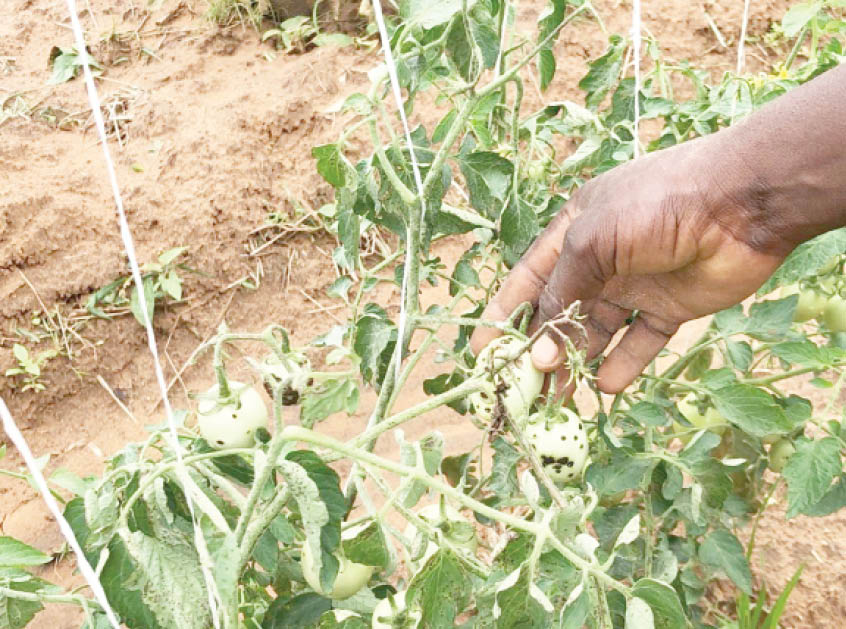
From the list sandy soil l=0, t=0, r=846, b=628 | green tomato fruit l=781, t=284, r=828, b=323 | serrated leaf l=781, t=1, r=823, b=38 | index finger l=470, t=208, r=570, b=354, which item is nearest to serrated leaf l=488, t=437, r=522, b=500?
index finger l=470, t=208, r=570, b=354

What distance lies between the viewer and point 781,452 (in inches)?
61.5

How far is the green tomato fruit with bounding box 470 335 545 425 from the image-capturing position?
0.93 m

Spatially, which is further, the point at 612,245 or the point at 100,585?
the point at 612,245

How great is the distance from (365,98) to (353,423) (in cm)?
144

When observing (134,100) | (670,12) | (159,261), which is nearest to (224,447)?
(159,261)

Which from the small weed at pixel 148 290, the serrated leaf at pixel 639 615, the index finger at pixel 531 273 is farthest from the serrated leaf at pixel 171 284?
the serrated leaf at pixel 639 615

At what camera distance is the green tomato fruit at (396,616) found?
1044mm

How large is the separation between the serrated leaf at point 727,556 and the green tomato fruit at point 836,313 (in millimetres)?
437

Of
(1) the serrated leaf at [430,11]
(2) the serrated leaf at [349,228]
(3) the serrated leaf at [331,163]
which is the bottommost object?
(2) the serrated leaf at [349,228]

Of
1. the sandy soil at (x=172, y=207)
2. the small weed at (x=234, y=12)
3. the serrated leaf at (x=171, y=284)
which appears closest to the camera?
the sandy soil at (x=172, y=207)

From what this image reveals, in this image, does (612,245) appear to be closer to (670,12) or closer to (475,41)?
(475,41)

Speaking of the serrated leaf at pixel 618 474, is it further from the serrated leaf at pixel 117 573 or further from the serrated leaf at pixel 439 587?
the serrated leaf at pixel 117 573

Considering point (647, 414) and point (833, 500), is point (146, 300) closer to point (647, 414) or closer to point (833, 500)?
point (647, 414)

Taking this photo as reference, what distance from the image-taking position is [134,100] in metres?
3.26
